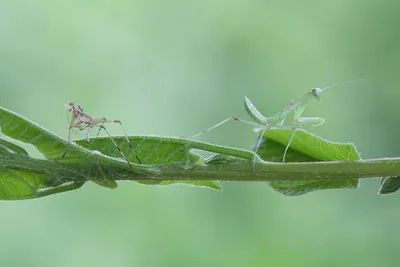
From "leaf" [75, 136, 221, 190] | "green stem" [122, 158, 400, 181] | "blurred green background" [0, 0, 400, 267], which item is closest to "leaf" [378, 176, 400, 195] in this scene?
"green stem" [122, 158, 400, 181]

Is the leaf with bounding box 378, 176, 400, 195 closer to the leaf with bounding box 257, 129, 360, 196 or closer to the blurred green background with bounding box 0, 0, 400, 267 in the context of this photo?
the leaf with bounding box 257, 129, 360, 196

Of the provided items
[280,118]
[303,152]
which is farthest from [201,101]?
[303,152]

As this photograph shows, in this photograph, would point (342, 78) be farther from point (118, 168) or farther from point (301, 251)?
point (118, 168)

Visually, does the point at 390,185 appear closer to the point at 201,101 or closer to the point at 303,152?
the point at 303,152

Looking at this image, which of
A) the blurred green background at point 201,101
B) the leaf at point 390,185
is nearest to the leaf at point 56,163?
the leaf at point 390,185

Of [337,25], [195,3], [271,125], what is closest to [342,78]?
[337,25]
